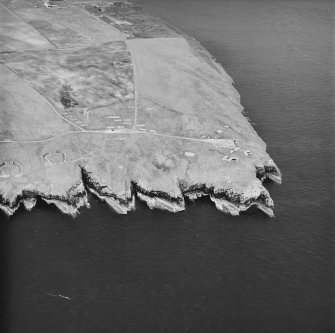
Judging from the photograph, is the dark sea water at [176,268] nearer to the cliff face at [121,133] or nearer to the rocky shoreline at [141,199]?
the rocky shoreline at [141,199]

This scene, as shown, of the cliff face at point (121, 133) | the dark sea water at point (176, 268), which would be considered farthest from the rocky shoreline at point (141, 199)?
the dark sea water at point (176, 268)

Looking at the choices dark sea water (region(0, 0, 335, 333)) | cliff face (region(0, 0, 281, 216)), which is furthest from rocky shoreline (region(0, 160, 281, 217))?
dark sea water (region(0, 0, 335, 333))

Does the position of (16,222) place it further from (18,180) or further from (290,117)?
(290,117)

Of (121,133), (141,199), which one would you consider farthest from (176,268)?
(121,133)

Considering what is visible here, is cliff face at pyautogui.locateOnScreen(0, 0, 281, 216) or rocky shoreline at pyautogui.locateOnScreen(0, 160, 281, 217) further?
cliff face at pyautogui.locateOnScreen(0, 0, 281, 216)

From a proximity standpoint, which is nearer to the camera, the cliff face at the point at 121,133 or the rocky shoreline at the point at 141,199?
the rocky shoreline at the point at 141,199

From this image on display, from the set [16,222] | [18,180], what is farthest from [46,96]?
[16,222]

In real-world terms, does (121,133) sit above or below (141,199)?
above

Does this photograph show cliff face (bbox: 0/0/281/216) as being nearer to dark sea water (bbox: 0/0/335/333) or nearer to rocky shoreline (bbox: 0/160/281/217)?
rocky shoreline (bbox: 0/160/281/217)

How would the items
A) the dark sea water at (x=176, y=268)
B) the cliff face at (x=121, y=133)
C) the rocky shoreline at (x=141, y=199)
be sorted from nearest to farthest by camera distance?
1. the dark sea water at (x=176, y=268)
2. the rocky shoreline at (x=141, y=199)
3. the cliff face at (x=121, y=133)

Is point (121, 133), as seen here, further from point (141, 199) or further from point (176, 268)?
point (176, 268)
